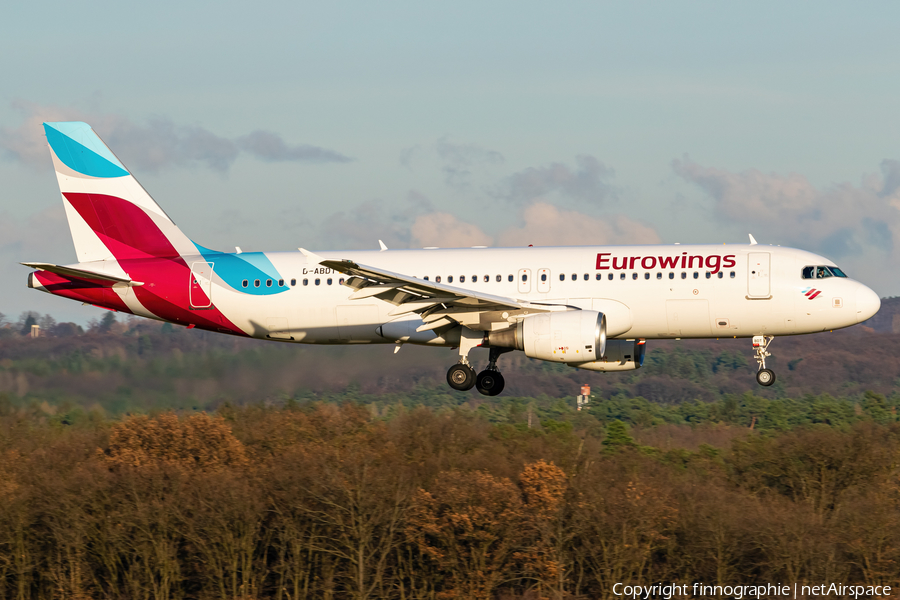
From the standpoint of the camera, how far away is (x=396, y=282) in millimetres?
31547

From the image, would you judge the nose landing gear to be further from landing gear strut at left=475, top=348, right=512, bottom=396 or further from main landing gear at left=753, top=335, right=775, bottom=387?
main landing gear at left=753, top=335, right=775, bottom=387

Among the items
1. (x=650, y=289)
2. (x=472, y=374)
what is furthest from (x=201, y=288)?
(x=650, y=289)

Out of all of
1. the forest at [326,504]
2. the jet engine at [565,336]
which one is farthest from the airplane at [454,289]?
the forest at [326,504]

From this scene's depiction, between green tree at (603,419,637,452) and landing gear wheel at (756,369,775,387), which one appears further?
green tree at (603,419,637,452)

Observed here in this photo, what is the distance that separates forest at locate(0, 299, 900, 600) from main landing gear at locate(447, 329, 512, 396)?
10747mm

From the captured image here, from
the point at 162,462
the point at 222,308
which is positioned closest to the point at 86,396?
the point at 162,462

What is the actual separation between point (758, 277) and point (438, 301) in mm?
10454

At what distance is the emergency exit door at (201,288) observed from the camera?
120 ft

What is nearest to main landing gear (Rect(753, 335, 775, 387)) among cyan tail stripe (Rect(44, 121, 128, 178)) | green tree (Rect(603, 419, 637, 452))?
cyan tail stripe (Rect(44, 121, 128, 178))

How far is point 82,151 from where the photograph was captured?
39812mm

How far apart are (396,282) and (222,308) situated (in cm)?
835

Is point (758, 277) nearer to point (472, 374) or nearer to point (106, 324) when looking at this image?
point (472, 374)

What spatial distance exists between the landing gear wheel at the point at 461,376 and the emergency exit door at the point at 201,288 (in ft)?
Result: 29.9

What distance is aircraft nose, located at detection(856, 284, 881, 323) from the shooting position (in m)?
32.9
